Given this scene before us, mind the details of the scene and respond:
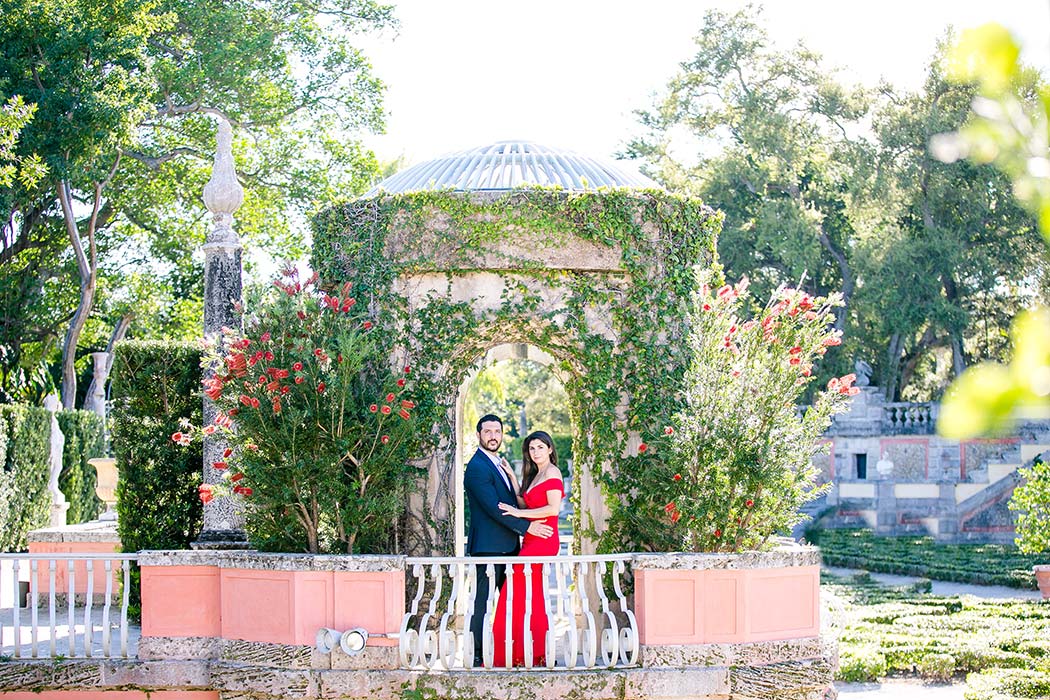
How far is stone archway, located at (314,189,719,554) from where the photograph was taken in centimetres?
945

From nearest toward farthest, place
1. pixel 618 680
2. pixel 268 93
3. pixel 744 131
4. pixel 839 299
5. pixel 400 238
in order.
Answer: pixel 618 680
pixel 839 299
pixel 400 238
pixel 268 93
pixel 744 131

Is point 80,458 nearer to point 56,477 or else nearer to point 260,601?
point 56,477

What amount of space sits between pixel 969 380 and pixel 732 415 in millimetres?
7605

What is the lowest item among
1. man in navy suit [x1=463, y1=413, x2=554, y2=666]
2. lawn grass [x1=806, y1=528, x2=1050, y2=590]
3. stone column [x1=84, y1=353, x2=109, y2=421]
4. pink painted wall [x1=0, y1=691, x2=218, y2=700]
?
lawn grass [x1=806, y1=528, x2=1050, y2=590]

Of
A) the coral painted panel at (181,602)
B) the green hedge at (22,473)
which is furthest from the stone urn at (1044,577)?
the green hedge at (22,473)

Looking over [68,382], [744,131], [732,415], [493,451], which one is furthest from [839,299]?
[744,131]

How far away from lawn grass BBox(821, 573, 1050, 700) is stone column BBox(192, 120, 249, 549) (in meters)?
4.96

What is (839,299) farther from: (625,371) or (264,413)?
(264,413)

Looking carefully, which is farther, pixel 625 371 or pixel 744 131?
pixel 744 131

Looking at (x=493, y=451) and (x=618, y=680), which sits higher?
(x=493, y=451)

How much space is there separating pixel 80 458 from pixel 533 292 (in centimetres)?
1699

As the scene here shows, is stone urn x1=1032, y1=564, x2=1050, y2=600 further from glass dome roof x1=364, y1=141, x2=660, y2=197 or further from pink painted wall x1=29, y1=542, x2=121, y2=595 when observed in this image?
pink painted wall x1=29, y1=542, x2=121, y2=595

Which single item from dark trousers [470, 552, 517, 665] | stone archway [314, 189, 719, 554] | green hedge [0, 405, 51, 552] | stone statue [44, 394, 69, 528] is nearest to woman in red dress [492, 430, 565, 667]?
dark trousers [470, 552, 517, 665]

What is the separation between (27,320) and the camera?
84.9 feet
